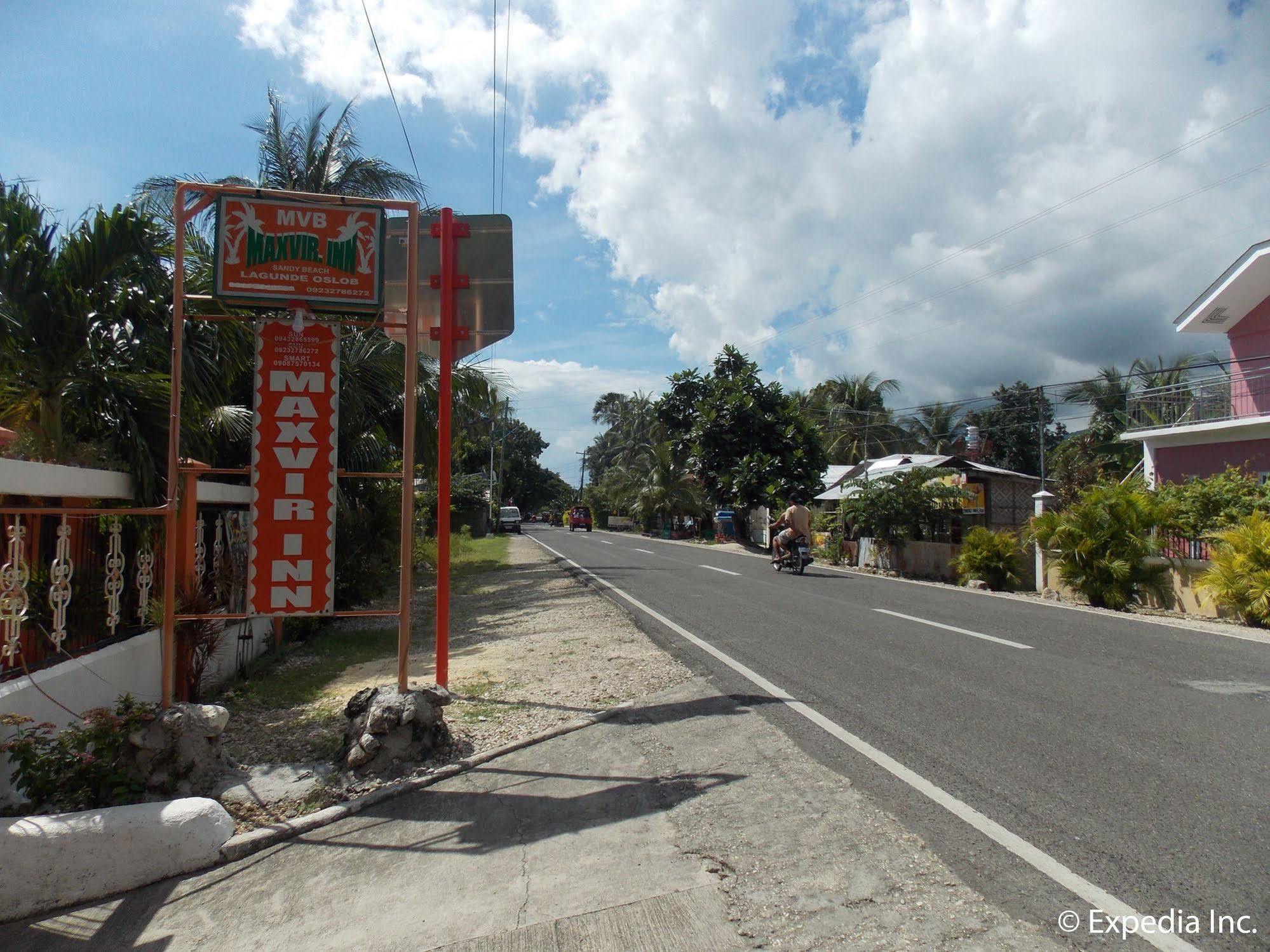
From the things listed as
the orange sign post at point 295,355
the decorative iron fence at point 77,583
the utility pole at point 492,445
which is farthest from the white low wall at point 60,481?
the utility pole at point 492,445

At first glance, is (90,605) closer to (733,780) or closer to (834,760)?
(733,780)

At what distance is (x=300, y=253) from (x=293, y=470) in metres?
1.43

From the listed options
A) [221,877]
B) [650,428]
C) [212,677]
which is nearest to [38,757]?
[221,877]

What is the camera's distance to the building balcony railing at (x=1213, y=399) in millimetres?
20516

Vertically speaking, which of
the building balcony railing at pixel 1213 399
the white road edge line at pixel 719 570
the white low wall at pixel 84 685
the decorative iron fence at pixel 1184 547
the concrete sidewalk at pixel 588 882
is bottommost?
the concrete sidewalk at pixel 588 882

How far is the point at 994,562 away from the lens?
18.3 m

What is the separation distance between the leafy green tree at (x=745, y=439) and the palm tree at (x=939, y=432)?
20551 mm

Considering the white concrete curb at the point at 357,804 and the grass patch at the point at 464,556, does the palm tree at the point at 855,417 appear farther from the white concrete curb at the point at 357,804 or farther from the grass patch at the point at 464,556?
the white concrete curb at the point at 357,804

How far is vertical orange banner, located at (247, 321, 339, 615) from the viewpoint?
5.50 metres

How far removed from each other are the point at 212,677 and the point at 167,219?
7.08 metres

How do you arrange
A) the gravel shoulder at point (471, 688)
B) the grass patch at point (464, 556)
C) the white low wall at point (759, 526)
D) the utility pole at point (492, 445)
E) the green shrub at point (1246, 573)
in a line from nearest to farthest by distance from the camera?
the gravel shoulder at point (471, 688) → the green shrub at point (1246, 573) → the utility pole at point (492, 445) → the grass patch at point (464, 556) → the white low wall at point (759, 526)

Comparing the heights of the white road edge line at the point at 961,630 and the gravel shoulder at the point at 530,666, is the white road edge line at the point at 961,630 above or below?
above

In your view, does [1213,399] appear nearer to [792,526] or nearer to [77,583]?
[792,526]

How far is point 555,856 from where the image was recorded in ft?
13.1
